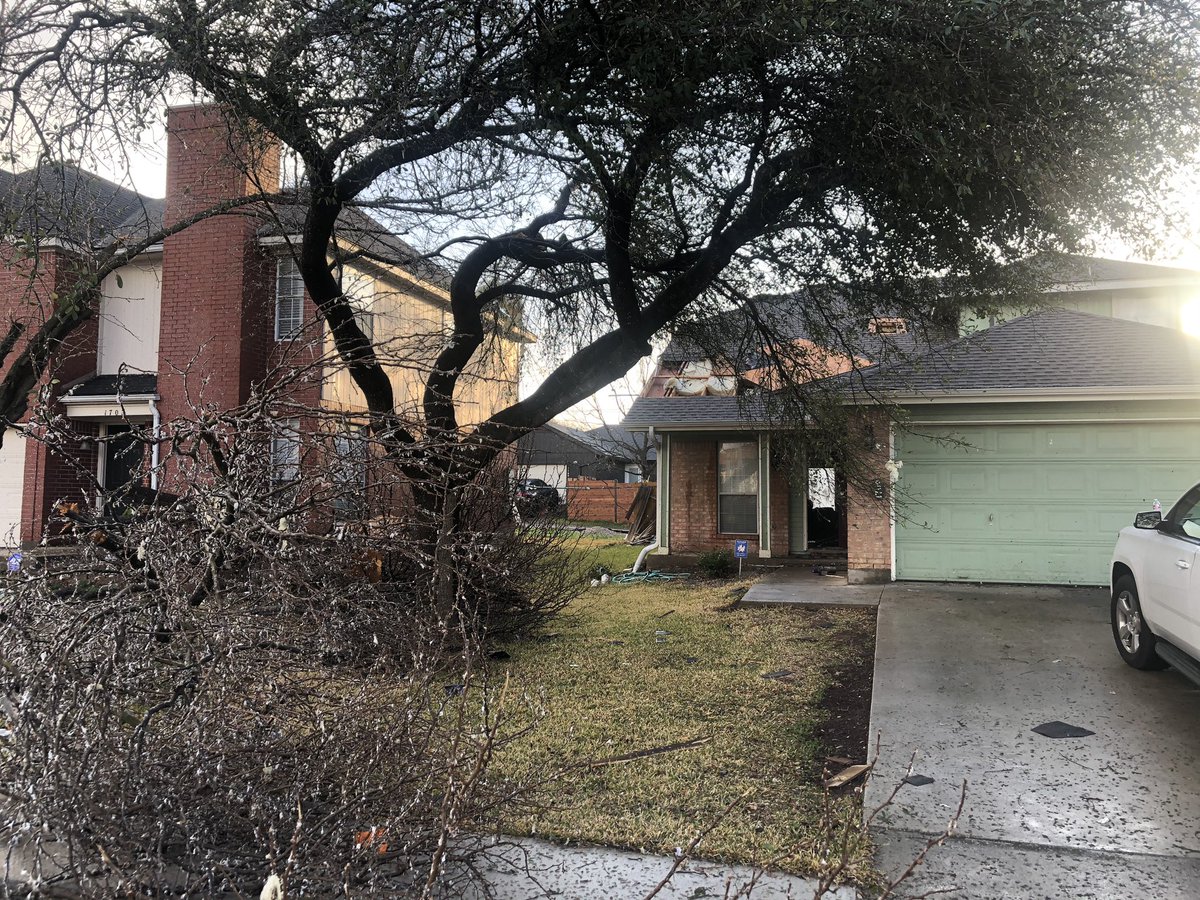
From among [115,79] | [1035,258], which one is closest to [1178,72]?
[1035,258]

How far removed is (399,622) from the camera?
10.3ft

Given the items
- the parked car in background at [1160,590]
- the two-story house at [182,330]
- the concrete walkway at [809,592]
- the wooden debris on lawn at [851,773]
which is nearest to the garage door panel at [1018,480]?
the concrete walkway at [809,592]

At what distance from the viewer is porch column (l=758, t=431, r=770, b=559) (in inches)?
544

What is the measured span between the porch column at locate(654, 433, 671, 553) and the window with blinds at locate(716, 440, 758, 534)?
872 millimetres

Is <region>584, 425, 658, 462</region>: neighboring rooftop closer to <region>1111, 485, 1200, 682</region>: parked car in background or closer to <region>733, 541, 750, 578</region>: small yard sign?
<region>733, 541, 750, 578</region>: small yard sign

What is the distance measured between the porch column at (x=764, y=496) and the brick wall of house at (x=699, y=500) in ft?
0.94

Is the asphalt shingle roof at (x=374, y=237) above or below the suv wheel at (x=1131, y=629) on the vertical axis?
above

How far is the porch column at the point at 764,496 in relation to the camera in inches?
544

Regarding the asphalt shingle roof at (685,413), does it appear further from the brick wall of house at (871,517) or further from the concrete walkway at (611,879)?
the concrete walkway at (611,879)

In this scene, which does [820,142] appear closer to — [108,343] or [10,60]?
[10,60]

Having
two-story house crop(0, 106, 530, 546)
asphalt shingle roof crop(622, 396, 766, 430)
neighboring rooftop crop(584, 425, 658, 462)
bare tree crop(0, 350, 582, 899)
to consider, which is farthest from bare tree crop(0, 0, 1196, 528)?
neighboring rooftop crop(584, 425, 658, 462)

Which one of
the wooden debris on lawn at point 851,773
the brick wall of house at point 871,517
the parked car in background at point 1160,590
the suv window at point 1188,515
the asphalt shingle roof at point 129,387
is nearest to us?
the wooden debris on lawn at point 851,773

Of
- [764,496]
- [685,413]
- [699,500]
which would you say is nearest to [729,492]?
[699,500]

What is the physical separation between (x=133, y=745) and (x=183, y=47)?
5144mm
